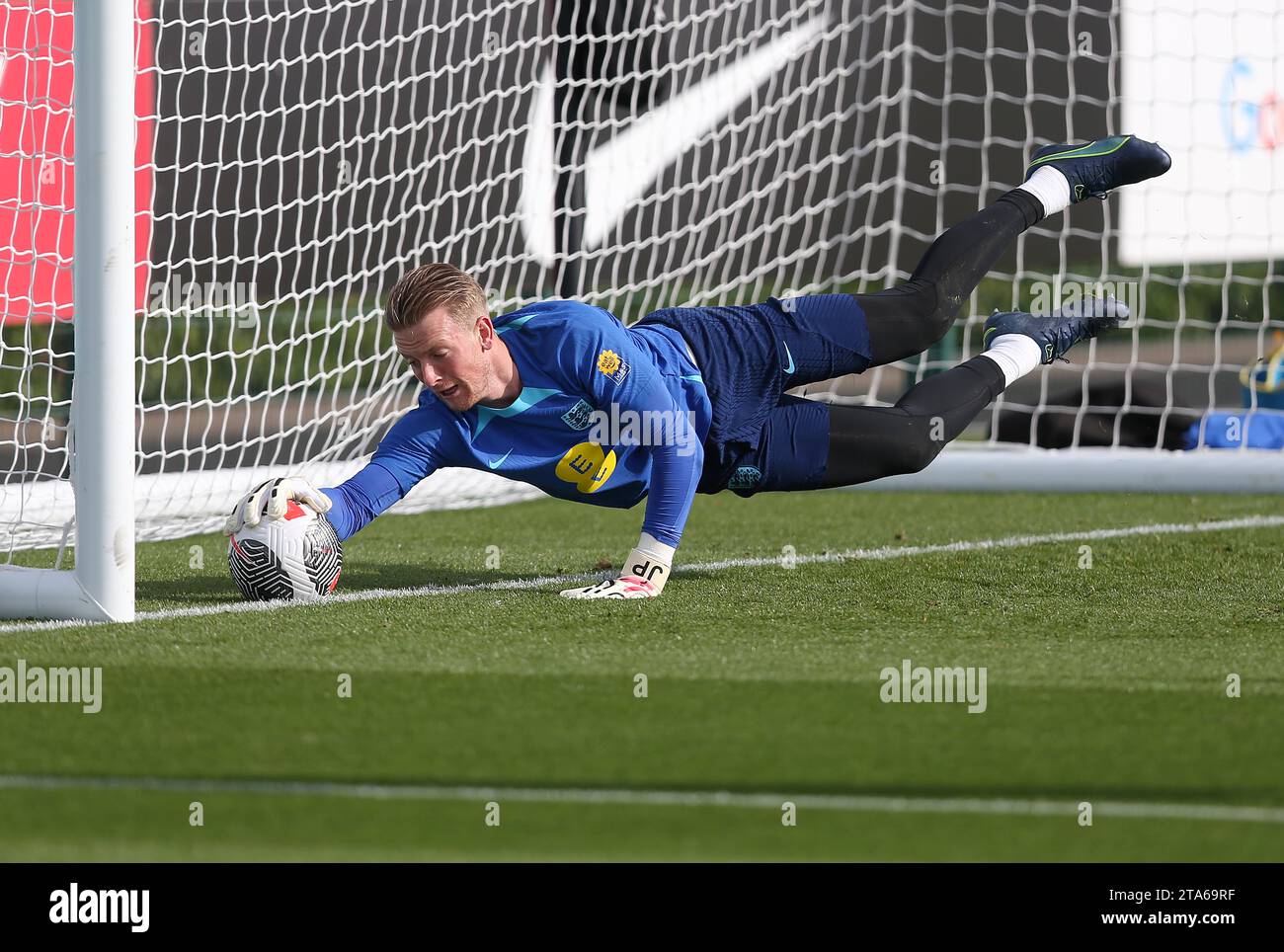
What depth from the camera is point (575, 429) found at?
15.8 ft

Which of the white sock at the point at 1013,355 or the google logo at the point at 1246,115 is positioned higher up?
the google logo at the point at 1246,115

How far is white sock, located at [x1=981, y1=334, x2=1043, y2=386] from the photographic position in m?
5.49

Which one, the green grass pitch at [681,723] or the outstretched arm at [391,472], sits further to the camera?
the outstretched arm at [391,472]

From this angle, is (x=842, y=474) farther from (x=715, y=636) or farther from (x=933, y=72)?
(x=933, y=72)

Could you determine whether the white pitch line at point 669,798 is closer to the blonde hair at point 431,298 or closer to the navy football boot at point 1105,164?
the blonde hair at point 431,298

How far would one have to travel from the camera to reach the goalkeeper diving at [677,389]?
464 cm

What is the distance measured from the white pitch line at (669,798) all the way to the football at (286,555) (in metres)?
1.70

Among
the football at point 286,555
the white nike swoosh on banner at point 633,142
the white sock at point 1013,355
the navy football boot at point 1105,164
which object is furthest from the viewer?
the white nike swoosh on banner at point 633,142

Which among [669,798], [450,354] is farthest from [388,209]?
[669,798]

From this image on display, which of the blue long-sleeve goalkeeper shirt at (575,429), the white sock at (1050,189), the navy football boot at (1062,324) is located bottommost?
the blue long-sleeve goalkeeper shirt at (575,429)

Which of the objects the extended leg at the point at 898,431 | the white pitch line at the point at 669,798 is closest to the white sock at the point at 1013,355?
the extended leg at the point at 898,431

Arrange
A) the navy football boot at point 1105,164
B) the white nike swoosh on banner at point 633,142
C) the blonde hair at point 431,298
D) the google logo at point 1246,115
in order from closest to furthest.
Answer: the blonde hair at point 431,298, the navy football boot at point 1105,164, the white nike swoosh on banner at point 633,142, the google logo at point 1246,115

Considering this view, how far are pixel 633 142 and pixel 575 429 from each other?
13.4 ft
